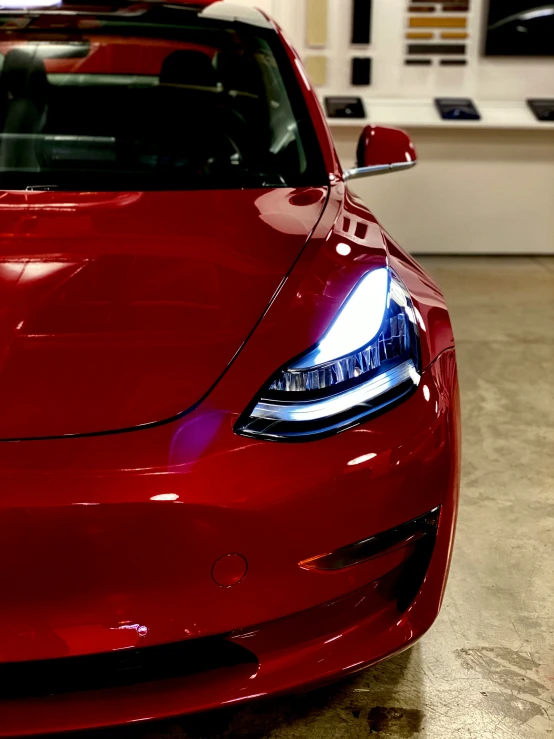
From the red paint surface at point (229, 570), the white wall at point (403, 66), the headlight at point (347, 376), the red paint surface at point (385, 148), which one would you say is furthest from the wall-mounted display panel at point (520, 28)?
the red paint surface at point (229, 570)

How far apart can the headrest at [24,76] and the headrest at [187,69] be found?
0.99 feet

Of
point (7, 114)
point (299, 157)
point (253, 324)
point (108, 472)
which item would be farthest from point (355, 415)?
point (7, 114)

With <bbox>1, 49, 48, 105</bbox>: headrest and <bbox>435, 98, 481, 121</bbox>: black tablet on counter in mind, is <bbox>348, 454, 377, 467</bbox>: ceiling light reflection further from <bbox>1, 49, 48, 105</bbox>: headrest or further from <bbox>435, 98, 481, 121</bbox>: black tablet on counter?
<bbox>435, 98, 481, 121</bbox>: black tablet on counter

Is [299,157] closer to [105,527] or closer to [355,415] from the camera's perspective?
[355,415]

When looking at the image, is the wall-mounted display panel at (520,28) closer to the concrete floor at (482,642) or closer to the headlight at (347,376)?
the concrete floor at (482,642)

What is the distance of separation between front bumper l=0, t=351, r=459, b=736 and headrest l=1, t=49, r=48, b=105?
1296 mm

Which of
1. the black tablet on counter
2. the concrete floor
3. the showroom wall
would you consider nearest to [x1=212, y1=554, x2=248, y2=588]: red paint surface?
the concrete floor

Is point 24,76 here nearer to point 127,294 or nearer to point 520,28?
point 127,294

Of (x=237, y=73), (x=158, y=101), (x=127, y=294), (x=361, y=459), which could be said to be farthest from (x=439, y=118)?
(x=361, y=459)

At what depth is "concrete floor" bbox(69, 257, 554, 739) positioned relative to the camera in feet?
3.87

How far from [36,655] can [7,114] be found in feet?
4.72

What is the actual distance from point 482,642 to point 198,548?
0.72 m

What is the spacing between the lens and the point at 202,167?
5.43ft

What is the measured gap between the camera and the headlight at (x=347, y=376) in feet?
3.10
